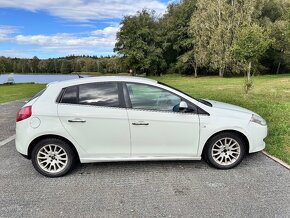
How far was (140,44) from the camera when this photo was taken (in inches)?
1923

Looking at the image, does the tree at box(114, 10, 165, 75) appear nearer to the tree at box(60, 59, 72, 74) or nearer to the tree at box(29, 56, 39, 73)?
the tree at box(60, 59, 72, 74)

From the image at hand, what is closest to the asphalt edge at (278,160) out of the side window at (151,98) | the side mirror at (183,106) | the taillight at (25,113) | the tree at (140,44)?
the side mirror at (183,106)

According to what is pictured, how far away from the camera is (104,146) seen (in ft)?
15.5

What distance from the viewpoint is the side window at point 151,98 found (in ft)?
15.6

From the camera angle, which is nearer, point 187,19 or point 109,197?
point 109,197

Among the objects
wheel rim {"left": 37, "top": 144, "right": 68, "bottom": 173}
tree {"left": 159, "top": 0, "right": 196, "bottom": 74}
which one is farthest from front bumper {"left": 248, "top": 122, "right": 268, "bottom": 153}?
tree {"left": 159, "top": 0, "right": 196, "bottom": 74}

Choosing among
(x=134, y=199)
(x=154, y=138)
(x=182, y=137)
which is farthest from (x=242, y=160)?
(x=134, y=199)

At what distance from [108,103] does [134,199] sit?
157 cm

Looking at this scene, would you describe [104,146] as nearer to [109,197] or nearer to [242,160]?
[109,197]

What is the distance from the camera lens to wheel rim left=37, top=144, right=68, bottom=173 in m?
4.70

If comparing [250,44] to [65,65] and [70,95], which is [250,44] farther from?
[65,65]

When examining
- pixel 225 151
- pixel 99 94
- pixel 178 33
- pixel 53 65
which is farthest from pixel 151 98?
pixel 178 33

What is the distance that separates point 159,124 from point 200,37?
3615 centimetres

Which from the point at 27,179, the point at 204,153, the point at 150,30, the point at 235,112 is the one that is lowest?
the point at 27,179
